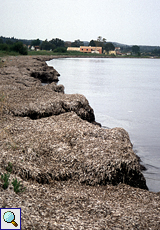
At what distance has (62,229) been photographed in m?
4.02

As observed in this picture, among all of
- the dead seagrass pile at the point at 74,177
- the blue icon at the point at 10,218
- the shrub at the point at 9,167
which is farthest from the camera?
the shrub at the point at 9,167

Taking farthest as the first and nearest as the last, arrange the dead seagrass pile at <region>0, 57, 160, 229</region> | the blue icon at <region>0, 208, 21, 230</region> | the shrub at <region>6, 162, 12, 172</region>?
the shrub at <region>6, 162, 12, 172</region>
the dead seagrass pile at <region>0, 57, 160, 229</region>
the blue icon at <region>0, 208, 21, 230</region>

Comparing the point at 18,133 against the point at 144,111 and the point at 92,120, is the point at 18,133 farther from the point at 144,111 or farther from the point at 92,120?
the point at 144,111

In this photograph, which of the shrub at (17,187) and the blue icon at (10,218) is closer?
the blue icon at (10,218)

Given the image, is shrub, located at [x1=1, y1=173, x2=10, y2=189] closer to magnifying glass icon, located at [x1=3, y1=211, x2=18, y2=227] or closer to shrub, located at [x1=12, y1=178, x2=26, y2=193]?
shrub, located at [x1=12, y1=178, x2=26, y2=193]

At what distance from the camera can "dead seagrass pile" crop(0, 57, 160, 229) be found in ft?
14.4

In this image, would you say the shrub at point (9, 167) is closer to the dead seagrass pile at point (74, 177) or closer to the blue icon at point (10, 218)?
the dead seagrass pile at point (74, 177)

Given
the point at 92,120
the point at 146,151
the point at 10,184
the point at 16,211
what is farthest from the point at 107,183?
the point at 92,120

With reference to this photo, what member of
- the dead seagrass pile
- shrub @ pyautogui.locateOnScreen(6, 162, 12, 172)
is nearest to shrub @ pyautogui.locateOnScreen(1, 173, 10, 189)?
the dead seagrass pile

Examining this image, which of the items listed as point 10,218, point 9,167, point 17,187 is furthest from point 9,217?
point 9,167

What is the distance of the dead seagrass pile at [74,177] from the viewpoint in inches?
173

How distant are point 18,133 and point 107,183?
115 inches

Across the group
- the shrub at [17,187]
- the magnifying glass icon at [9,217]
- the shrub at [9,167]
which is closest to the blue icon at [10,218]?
the magnifying glass icon at [9,217]

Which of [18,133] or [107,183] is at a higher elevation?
[18,133]
